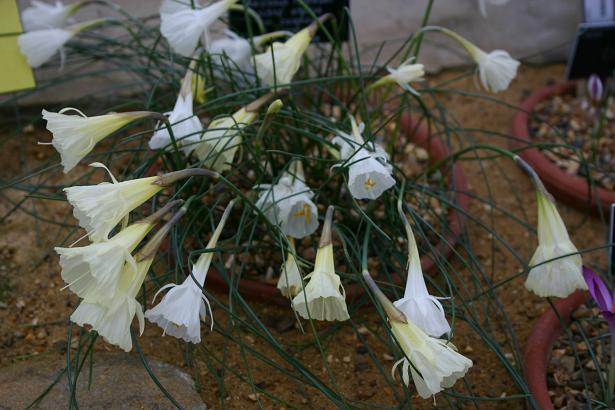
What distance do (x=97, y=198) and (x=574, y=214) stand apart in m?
1.15

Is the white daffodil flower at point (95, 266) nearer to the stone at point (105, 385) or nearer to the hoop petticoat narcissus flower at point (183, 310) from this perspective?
the hoop petticoat narcissus flower at point (183, 310)

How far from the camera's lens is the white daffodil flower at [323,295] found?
1.06m

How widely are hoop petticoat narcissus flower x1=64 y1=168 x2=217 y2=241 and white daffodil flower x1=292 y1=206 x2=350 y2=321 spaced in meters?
0.25

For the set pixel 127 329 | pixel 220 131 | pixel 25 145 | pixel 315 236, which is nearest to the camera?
pixel 127 329

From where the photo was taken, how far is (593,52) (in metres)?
1.92

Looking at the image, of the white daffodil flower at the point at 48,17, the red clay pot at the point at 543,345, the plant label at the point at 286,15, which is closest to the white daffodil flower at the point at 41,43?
the white daffodil flower at the point at 48,17

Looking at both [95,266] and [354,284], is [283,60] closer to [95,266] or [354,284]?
[354,284]

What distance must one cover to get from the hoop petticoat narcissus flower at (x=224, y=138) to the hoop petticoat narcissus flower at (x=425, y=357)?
391 millimetres

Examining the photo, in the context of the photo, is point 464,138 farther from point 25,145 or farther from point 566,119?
point 25,145

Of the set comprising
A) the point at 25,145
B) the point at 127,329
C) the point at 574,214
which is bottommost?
the point at 574,214

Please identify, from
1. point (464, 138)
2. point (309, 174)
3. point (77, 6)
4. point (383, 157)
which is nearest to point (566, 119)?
point (464, 138)

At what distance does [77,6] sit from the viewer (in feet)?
5.52

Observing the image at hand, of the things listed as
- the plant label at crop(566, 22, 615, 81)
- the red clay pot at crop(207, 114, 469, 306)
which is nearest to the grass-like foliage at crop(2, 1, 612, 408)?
the red clay pot at crop(207, 114, 469, 306)

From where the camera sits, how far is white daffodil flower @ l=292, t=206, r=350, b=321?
3.48ft
